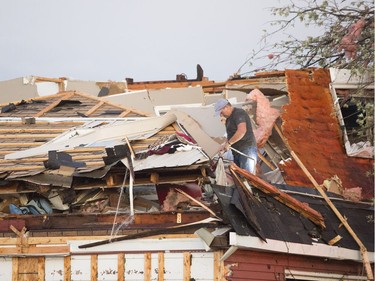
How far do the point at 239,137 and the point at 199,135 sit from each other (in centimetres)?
131

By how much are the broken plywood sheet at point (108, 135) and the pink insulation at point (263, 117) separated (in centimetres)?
214

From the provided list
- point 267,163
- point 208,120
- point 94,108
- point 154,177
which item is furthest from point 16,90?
point 154,177

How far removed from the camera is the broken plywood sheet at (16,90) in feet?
100

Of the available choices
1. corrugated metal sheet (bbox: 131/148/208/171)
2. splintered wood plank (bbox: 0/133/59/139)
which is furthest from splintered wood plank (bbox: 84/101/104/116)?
Result: corrugated metal sheet (bbox: 131/148/208/171)

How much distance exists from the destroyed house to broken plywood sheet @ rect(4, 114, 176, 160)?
0.02m

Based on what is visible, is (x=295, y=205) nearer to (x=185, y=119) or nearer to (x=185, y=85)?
(x=185, y=119)

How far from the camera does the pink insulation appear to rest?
20594 mm

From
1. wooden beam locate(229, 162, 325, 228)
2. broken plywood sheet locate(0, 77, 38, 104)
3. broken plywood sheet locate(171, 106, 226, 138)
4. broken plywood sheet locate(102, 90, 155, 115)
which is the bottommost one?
wooden beam locate(229, 162, 325, 228)

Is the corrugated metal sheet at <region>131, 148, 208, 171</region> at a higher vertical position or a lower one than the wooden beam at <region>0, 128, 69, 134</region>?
lower

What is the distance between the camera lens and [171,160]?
671 inches

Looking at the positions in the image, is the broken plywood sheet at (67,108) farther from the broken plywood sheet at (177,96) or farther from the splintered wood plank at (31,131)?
the broken plywood sheet at (177,96)

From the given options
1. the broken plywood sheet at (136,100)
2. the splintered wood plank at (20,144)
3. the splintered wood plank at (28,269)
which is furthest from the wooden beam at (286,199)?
the broken plywood sheet at (136,100)

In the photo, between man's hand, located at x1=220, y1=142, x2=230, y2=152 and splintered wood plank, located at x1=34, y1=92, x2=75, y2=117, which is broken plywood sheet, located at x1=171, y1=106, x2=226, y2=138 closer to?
splintered wood plank, located at x1=34, y1=92, x2=75, y2=117

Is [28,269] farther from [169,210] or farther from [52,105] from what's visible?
[52,105]
